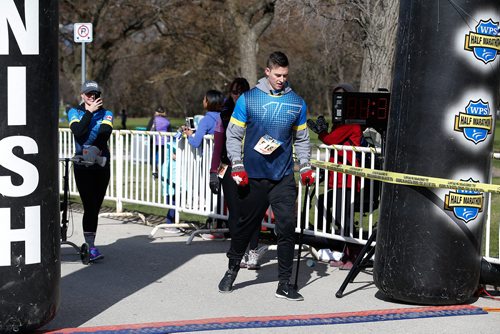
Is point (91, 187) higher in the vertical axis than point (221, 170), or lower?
lower

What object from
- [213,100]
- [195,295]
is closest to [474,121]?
[195,295]

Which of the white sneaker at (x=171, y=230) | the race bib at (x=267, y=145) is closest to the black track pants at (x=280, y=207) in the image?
the race bib at (x=267, y=145)

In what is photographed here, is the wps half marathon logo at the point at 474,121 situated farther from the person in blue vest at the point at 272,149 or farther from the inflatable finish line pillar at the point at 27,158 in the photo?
the inflatable finish line pillar at the point at 27,158

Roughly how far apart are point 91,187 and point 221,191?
239 centimetres

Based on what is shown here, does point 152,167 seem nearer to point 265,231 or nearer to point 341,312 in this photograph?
point 265,231

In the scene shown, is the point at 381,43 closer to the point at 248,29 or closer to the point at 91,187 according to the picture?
the point at 91,187

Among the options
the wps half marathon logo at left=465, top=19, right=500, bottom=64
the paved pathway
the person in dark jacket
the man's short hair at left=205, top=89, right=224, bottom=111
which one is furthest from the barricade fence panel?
the wps half marathon logo at left=465, top=19, right=500, bottom=64

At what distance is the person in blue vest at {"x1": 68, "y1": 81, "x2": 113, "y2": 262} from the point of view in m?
8.40

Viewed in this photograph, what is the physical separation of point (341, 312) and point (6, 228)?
2.79 meters

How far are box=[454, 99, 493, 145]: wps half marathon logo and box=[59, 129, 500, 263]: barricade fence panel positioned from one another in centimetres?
95

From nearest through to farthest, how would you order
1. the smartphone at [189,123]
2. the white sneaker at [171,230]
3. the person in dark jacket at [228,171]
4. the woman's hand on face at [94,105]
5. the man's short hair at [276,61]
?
the man's short hair at [276,61], the person in dark jacket at [228,171], the woman's hand on face at [94,105], the white sneaker at [171,230], the smartphone at [189,123]

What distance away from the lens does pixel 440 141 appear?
671cm

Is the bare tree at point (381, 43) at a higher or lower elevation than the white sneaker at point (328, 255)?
higher

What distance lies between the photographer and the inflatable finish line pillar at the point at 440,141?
6.63 metres
